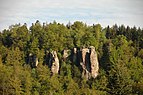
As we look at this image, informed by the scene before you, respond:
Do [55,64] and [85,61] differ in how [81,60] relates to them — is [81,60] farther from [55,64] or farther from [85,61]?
[55,64]

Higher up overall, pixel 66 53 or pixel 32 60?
pixel 66 53

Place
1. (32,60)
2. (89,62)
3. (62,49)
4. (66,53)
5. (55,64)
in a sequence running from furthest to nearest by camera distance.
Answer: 1. (62,49)
2. (66,53)
3. (32,60)
4. (89,62)
5. (55,64)

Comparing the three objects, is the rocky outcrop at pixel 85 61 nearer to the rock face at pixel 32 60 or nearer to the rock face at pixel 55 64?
the rock face at pixel 55 64

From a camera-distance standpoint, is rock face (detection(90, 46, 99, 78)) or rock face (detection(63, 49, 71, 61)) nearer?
A: rock face (detection(90, 46, 99, 78))

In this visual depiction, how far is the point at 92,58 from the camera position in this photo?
7269cm

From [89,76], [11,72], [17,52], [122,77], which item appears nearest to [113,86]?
[122,77]

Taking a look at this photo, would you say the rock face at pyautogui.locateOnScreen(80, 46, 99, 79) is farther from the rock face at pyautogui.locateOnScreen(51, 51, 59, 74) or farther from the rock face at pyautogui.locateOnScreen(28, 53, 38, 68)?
the rock face at pyautogui.locateOnScreen(28, 53, 38, 68)

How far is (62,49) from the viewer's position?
75.4 meters

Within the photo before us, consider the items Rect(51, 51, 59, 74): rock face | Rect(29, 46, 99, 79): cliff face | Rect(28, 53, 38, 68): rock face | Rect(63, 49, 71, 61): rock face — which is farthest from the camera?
Rect(63, 49, 71, 61): rock face

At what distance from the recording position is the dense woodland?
58750 millimetres

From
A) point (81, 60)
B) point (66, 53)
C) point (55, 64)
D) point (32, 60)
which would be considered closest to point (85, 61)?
point (81, 60)

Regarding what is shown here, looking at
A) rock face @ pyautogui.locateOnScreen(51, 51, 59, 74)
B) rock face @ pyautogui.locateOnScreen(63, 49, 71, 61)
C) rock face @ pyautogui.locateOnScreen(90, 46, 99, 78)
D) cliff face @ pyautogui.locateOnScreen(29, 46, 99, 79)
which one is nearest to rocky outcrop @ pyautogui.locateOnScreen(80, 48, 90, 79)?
cliff face @ pyautogui.locateOnScreen(29, 46, 99, 79)

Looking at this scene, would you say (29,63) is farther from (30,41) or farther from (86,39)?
(86,39)

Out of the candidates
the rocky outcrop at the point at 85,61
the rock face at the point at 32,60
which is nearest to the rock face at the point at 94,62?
the rocky outcrop at the point at 85,61
